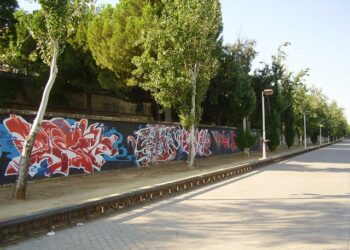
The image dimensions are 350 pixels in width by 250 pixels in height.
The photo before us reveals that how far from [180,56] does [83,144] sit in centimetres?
659

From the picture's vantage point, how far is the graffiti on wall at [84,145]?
15125 millimetres

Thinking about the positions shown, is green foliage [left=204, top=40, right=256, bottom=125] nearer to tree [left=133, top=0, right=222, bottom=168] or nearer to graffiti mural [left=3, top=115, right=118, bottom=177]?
tree [left=133, top=0, right=222, bottom=168]

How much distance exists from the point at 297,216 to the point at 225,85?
25.1 m

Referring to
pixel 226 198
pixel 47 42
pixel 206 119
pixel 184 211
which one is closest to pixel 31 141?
pixel 47 42

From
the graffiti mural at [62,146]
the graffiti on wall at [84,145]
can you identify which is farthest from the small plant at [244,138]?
the graffiti mural at [62,146]

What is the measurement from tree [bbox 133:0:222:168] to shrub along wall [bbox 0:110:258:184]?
2.32m

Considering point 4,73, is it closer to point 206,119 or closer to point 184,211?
point 206,119

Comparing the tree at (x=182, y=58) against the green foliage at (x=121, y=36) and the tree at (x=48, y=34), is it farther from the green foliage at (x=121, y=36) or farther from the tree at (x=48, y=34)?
the tree at (x=48, y=34)

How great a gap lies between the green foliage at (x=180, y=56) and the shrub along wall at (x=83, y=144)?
7.76ft

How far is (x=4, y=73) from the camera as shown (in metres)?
31.5

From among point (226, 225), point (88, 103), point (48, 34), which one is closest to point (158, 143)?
point (88, 103)

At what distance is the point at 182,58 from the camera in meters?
22.7

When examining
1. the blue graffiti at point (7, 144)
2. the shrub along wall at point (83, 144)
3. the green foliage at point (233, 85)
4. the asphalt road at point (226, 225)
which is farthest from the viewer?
the green foliage at point (233, 85)

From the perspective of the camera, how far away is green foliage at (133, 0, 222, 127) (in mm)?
22453
